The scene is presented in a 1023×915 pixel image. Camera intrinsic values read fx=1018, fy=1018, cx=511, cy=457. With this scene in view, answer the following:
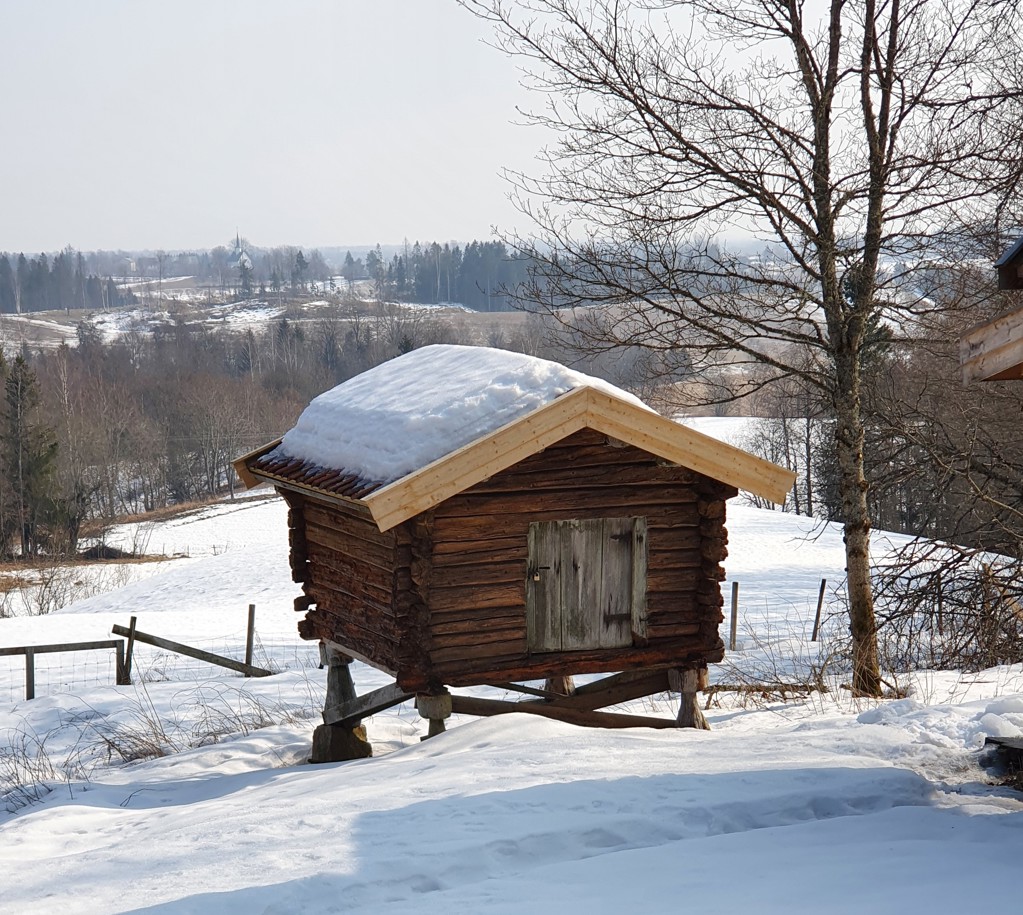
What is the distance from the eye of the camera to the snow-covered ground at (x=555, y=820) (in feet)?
15.8

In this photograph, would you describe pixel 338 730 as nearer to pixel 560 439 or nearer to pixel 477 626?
pixel 477 626

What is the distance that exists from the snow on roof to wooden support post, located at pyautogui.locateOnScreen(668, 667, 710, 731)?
2.65 m

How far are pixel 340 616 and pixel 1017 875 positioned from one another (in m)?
6.50

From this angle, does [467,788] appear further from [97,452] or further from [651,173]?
[97,452]

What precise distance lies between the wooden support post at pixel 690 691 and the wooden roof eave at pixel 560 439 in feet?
6.09

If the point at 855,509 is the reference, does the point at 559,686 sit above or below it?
below

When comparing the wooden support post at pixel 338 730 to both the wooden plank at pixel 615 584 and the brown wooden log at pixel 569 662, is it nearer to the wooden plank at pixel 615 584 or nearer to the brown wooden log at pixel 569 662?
the brown wooden log at pixel 569 662

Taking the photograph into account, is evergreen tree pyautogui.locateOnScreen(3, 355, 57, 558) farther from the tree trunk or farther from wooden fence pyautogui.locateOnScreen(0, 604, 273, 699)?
the tree trunk

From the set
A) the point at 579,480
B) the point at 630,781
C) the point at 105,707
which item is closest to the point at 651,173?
the point at 579,480

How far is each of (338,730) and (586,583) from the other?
3227mm

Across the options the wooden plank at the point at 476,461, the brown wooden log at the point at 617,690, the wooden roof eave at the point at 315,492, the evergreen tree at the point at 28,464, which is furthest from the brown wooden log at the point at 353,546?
the evergreen tree at the point at 28,464

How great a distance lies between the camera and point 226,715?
12.5 meters

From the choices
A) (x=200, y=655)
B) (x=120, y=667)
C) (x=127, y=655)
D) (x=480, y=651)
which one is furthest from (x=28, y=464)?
(x=480, y=651)

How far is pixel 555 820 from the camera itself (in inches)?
224
